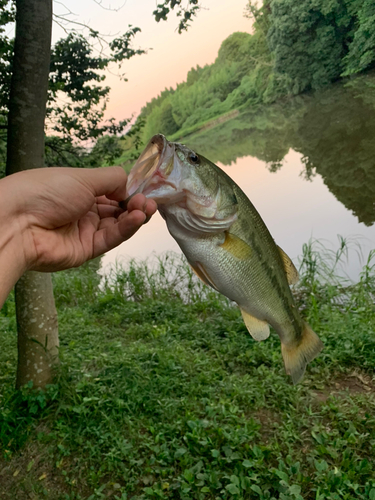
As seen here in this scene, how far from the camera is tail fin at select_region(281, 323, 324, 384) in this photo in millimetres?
1812

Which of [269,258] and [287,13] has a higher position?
[287,13]

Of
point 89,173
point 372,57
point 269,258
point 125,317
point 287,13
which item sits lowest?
point 269,258

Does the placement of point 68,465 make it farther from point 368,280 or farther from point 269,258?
point 368,280

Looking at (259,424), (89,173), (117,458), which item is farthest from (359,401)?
(89,173)

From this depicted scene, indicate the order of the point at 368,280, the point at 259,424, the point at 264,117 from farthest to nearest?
1. the point at 264,117
2. the point at 368,280
3. the point at 259,424

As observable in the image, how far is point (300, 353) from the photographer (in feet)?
6.06

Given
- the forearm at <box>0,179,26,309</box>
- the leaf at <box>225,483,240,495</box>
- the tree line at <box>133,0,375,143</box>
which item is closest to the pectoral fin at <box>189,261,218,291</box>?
the forearm at <box>0,179,26,309</box>

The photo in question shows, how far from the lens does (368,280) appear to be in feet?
17.1

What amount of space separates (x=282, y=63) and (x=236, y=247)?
36.9 m

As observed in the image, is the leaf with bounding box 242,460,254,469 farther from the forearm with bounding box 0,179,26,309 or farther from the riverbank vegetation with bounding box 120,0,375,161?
the riverbank vegetation with bounding box 120,0,375,161

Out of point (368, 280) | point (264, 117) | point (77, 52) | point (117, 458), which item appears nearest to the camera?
point (117, 458)

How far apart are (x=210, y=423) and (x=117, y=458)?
0.72m

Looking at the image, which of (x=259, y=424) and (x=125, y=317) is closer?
(x=259, y=424)

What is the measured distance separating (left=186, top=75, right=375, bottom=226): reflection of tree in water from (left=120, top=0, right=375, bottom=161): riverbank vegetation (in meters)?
1.50
